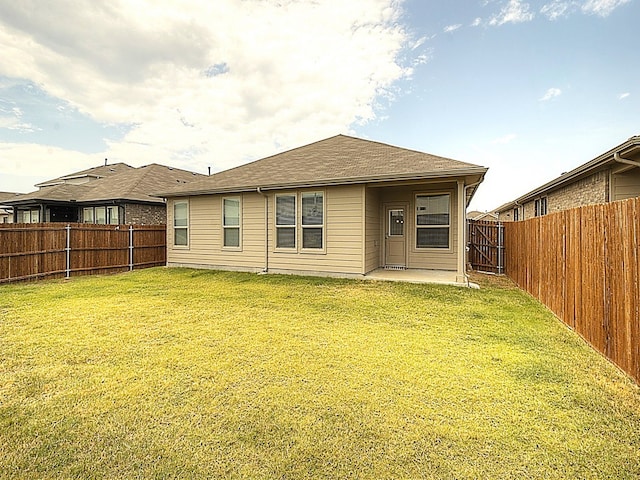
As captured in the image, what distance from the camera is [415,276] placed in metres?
8.72

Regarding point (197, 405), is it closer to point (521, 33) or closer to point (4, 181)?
point (521, 33)

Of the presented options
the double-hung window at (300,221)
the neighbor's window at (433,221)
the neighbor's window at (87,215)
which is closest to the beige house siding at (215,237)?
the double-hung window at (300,221)

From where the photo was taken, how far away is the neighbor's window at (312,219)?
9320mm

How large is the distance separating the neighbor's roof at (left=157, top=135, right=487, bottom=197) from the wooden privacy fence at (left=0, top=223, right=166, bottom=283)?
228 cm

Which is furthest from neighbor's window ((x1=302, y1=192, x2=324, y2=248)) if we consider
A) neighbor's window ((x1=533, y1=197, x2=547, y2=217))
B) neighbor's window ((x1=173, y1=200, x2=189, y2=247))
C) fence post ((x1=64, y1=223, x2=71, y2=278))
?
neighbor's window ((x1=533, y1=197, x2=547, y2=217))

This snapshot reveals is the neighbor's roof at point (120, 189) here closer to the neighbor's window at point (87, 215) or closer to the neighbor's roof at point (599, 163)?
the neighbor's window at point (87, 215)

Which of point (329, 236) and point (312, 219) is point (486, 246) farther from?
point (312, 219)

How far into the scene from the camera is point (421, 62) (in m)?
12.1

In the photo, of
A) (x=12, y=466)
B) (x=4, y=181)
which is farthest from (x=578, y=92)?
(x=4, y=181)

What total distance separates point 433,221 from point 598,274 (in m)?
6.03

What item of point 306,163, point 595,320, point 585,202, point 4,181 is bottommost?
point 595,320

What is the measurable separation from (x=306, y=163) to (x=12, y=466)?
9944mm

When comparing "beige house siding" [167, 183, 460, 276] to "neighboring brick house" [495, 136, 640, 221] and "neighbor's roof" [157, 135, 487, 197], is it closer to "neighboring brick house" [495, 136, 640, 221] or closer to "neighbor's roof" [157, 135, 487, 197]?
"neighbor's roof" [157, 135, 487, 197]

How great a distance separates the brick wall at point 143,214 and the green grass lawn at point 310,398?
1075cm
